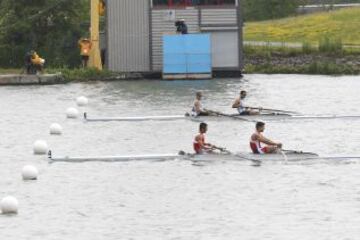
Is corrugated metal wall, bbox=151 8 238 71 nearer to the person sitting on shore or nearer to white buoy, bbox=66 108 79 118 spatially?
the person sitting on shore

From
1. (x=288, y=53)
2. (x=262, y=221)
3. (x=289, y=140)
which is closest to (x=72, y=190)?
(x=262, y=221)

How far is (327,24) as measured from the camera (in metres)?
92.2

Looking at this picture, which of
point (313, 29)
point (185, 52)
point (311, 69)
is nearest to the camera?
point (185, 52)

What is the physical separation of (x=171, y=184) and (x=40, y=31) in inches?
1492

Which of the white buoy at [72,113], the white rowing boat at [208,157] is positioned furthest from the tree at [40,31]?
the white rowing boat at [208,157]

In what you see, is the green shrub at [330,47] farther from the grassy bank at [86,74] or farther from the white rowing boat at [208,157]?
the white rowing boat at [208,157]

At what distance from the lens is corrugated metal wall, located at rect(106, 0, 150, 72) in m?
61.5

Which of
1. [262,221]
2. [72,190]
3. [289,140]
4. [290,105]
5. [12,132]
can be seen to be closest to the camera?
[262,221]

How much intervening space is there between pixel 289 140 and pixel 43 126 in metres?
10.1

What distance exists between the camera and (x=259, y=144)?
33.2 meters

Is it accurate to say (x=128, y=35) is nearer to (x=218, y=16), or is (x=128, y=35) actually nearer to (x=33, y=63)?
(x=218, y=16)

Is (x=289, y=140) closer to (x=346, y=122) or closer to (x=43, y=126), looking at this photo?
(x=346, y=122)

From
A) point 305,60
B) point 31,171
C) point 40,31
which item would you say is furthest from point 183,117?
point 305,60

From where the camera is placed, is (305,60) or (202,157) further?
(305,60)
